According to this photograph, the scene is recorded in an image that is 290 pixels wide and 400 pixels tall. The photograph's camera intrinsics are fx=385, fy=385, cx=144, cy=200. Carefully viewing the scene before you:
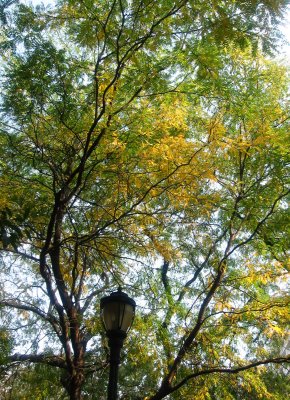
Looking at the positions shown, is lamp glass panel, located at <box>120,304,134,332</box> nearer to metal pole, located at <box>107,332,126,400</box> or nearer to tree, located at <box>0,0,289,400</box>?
metal pole, located at <box>107,332,126,400</box>

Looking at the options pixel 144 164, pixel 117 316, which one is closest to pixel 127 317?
pixel 117 316

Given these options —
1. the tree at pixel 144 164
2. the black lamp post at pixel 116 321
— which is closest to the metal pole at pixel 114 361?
the black lamp post at pixel 116 321

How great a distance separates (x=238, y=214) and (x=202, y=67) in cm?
285

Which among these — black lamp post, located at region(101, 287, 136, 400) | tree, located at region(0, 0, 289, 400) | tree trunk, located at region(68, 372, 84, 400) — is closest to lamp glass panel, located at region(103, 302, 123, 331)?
black lamp post, located at region(101, 287, 136, 400)

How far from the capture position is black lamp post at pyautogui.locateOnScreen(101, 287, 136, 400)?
3.60 m

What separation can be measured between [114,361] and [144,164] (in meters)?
2.06

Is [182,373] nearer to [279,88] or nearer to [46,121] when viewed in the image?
[46,121]

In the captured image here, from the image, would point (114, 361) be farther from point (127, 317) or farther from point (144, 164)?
point (144, 164)

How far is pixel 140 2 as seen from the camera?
3604 mm

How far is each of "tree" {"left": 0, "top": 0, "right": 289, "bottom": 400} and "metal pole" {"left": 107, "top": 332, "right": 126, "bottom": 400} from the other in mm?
1166

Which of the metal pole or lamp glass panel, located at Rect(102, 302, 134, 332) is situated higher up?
lamp glass panel, located at Rect(102, 302, 134, 332)

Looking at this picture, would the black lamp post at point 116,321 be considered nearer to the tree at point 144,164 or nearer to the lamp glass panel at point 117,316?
the lamp glass panel at point 117,316

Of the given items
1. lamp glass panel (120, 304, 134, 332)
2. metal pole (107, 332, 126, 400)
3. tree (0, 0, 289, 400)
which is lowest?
metal pole (107, 332, 126, 400)

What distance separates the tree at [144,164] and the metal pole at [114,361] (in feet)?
3.83
